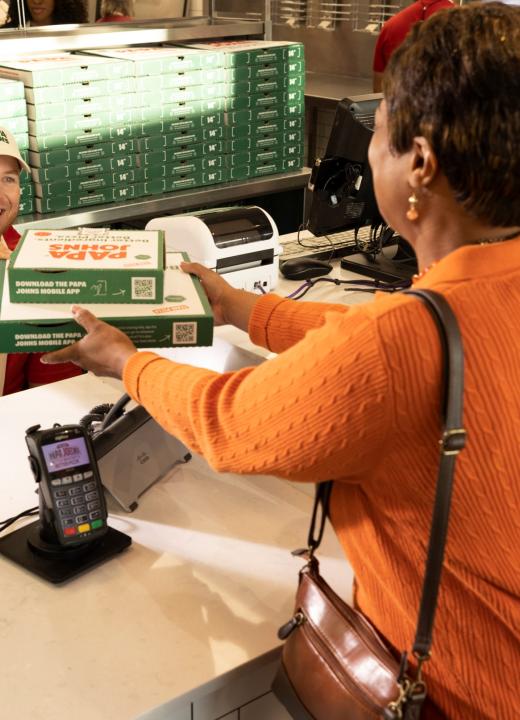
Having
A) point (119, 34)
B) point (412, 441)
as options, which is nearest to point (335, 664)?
point (412, 441)

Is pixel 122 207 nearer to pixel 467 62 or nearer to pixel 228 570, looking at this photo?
pixel 228 570

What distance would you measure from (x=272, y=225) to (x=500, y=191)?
5.59 feet

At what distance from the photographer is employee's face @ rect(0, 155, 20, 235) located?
2334mm

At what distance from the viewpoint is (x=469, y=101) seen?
0.90 metres

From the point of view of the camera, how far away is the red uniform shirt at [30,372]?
2.25 m

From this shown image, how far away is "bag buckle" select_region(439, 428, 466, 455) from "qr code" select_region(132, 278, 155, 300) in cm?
64

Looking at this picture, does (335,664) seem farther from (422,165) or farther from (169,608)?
(422,165)

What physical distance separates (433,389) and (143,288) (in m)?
0.63

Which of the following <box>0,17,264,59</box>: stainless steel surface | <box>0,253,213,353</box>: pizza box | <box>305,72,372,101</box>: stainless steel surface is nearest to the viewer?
<box>0,253,213,353</box>: pizza box

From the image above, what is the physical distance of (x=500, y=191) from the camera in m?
0.93

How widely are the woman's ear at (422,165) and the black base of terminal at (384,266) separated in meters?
1.83

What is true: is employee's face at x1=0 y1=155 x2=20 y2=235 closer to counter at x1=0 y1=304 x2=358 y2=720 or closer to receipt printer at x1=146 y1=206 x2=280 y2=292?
receipt printer at x1=146 y1=206 x2=280 y2=292

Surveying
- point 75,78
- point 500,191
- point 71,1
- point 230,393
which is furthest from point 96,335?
point 71,1

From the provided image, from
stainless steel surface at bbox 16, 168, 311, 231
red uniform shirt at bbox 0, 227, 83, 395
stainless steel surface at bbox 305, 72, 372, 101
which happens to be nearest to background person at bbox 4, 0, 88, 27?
stainless steel surface at bbox 16, 168, 311, 231
